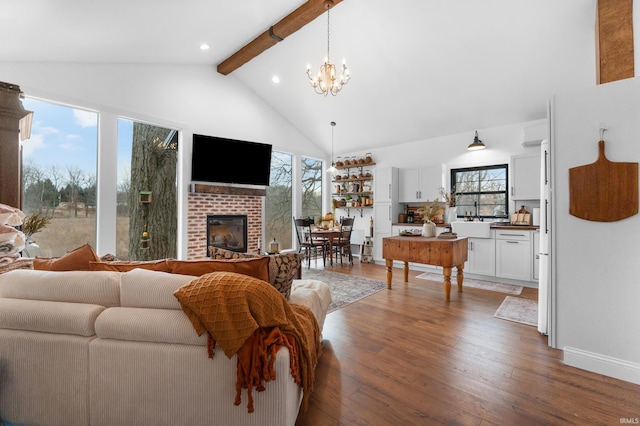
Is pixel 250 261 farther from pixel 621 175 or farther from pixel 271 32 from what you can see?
pixel 271 32

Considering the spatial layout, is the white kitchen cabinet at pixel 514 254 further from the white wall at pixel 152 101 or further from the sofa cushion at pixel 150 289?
the sofa cushion at pixel 150 289

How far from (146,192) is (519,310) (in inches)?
209

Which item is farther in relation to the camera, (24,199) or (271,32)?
(271,32)

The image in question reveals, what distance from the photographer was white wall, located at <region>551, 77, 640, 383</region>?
2.01 meters

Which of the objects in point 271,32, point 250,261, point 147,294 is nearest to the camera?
point 147,294

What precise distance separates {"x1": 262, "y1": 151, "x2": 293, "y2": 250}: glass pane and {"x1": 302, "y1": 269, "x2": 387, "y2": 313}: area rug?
1.31m

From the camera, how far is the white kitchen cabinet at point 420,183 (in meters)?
5.70

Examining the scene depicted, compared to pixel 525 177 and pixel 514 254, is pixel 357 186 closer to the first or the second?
pixel 525 177

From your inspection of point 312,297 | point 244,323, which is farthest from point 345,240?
point 244,323

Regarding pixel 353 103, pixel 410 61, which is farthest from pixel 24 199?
Answer: pixel 410 61

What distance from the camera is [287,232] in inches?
262

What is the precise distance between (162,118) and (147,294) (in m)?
4.07

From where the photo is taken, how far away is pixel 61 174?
151 inches

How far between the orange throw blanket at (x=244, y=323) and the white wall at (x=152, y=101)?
366cm
